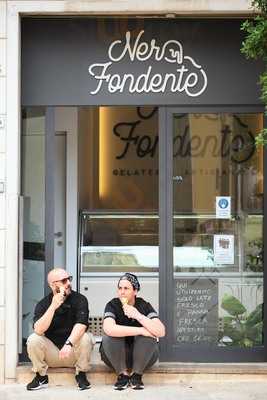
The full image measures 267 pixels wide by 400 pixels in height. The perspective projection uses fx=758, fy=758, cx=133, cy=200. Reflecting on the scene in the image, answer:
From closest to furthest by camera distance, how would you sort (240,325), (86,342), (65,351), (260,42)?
(260,42) < (65,351) < (86,342) < (240,325)

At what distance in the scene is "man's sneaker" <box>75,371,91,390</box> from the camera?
6.61 metres

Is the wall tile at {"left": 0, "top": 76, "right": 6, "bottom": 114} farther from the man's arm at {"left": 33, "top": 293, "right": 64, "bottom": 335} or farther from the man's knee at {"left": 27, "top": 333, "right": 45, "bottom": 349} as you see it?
the man's knee at {"left": 27, "top": 333, "right": 45, "bottom": 349}

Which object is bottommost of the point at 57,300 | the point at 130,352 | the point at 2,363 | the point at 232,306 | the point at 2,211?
the point at 2,363

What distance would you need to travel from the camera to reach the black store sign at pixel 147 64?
7.14 metres

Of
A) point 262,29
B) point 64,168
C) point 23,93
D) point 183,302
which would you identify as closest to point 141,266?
point 183,302

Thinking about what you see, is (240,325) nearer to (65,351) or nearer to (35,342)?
(65,351)

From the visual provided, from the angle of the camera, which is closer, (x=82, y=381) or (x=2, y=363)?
(x=82, y=381)

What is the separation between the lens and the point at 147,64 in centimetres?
718

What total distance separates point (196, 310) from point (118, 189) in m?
2.37

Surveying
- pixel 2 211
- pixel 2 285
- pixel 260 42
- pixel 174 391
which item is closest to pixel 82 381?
pixel 174 391

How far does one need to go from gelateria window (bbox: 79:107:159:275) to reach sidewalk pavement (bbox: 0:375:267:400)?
1.57m

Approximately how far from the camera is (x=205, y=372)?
692 centimetres

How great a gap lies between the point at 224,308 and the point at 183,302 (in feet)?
1.37

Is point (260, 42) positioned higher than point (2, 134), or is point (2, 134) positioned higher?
point (260, 42)
